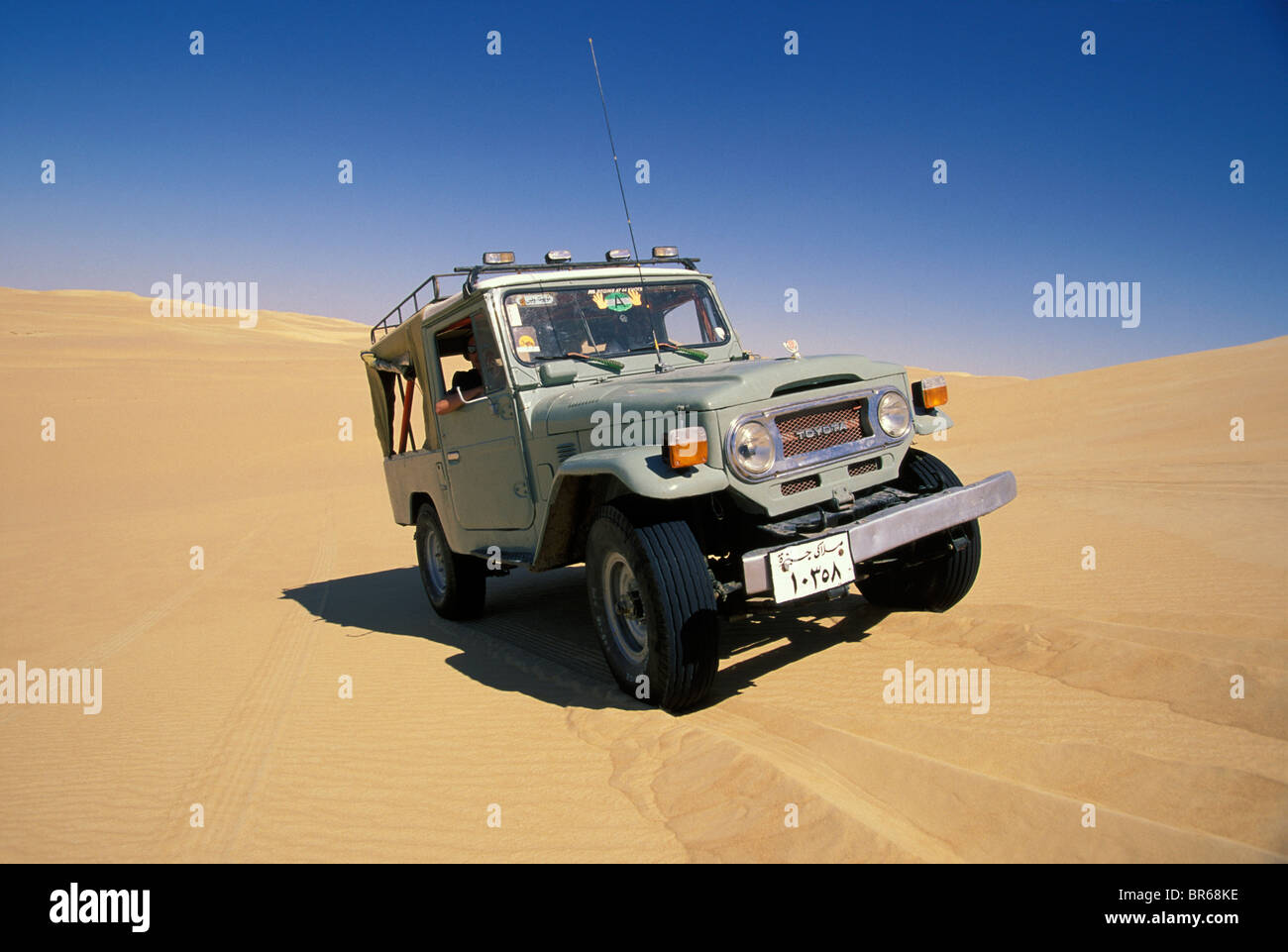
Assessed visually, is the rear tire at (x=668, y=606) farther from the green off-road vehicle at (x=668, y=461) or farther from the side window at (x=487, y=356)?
the side window at (x=487, y=356)

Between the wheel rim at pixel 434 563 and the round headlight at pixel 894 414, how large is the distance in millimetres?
3985

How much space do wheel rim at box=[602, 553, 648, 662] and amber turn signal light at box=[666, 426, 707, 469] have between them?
677 mm

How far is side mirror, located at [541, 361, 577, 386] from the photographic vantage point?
16.6 ft

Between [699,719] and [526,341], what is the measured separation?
2.62 meters

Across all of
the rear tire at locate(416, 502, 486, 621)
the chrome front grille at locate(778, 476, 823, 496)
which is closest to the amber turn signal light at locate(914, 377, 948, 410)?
the chrome front grille at locate(778, 476, 823, 496)

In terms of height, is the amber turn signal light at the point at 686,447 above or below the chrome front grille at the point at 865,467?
above

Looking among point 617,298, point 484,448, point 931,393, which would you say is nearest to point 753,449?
point 931,393

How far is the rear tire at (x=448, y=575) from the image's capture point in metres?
6.82

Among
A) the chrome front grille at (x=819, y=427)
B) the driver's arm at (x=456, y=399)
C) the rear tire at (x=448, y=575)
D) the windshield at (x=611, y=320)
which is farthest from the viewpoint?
the rear tire at (x=448, y=575)

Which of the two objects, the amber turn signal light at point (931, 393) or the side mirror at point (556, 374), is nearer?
the amber turn signal light at point (931, 393)

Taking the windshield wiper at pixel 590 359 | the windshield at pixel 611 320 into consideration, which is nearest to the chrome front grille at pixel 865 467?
the windshield wiper at pixel 590 359

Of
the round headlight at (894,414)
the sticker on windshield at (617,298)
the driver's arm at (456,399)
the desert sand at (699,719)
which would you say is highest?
the sticker on windshield at (617,298)

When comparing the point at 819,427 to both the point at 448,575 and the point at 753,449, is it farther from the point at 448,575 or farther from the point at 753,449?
the point at 448,575
